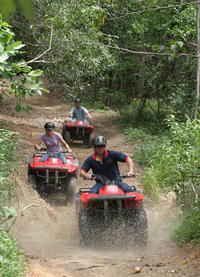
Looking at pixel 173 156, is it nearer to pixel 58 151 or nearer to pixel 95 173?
pixel 95 173

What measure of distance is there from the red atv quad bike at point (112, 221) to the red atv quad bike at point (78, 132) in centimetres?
796

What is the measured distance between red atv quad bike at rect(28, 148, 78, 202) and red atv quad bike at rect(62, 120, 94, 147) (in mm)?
5366

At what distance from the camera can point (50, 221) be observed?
7.24m

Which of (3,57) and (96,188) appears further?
(96,188)

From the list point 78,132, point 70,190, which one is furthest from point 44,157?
point 78,132

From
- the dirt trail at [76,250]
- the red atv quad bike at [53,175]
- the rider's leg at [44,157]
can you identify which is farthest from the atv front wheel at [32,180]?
the rider's leg at [44,157]

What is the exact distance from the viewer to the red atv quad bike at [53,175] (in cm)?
802

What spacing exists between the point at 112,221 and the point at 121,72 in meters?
20.4

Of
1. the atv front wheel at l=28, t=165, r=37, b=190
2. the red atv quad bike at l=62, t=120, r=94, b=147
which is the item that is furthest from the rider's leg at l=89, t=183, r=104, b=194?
the red atv quad bike at l=62, t=120, r=94, b=147

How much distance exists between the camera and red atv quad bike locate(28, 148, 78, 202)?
8.02m

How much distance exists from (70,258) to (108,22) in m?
13.7

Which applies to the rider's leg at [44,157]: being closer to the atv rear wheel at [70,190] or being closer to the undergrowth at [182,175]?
the atv rear wheel at [70,190]

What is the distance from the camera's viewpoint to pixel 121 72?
83.8 feet

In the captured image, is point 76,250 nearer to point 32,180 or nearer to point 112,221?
point 112,221
